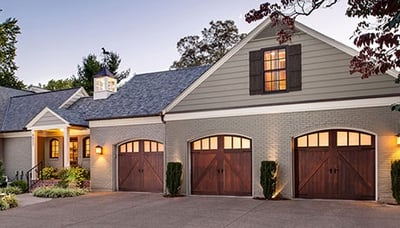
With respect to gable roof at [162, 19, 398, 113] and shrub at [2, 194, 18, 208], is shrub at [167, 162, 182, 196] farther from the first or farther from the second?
shrub at [2, 194, 18, 208]

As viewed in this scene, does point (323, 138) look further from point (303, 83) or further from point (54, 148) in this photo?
point (54, 148)

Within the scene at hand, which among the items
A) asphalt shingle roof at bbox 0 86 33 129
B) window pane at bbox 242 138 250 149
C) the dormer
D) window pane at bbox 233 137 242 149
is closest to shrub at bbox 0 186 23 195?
asphalt shingle roof at bbox 0 86 33 129

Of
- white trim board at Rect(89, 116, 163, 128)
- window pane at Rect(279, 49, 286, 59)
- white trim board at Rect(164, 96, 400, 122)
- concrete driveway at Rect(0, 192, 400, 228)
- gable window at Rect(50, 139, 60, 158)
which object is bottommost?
concrete driveway at Rect(0, 192, 400, 228)

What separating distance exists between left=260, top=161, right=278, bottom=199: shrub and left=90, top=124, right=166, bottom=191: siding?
5.77 m

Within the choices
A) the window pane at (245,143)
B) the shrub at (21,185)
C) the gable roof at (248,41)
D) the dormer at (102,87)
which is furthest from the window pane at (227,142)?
the shrub at (21,185)

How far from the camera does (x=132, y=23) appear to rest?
75.9ft

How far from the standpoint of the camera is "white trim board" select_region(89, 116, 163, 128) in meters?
16.7

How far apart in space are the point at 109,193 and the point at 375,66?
1278 centimetres

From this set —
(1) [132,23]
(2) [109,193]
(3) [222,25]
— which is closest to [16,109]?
(1) [132,23]

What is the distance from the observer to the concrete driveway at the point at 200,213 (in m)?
9.83

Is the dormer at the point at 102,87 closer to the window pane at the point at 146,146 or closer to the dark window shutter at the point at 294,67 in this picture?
the window pane at the point at 146,146

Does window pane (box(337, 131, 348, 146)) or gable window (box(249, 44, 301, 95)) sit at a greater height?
gable window (box(249, 44, 301, 95))

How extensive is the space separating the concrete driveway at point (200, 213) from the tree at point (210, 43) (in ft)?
76.5

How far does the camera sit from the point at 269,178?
530 inches
